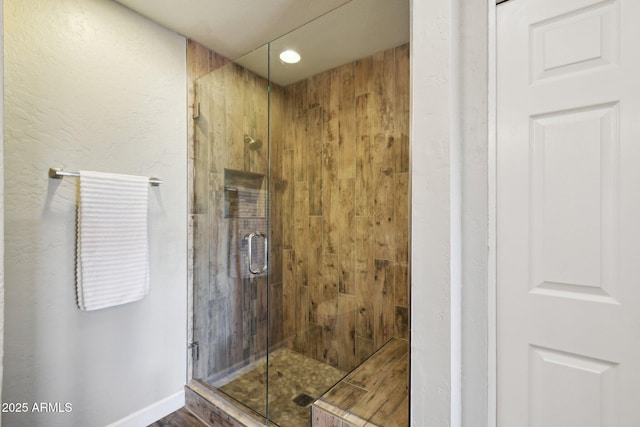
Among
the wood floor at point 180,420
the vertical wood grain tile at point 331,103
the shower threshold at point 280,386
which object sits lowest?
the wood floor at point 180,420

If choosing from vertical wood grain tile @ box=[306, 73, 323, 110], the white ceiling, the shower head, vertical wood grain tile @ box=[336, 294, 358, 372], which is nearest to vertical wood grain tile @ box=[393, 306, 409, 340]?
vertical wood grain tile @ box=[336, 294, 358, 372]

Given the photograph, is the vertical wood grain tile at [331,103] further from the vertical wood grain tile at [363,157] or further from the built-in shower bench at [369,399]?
the built-in shower bench at [369,399]

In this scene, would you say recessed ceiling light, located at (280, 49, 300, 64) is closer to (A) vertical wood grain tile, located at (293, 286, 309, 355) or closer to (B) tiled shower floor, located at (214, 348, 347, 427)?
(A) vertical wood grain tile, located at (293, 286, 309, 355)

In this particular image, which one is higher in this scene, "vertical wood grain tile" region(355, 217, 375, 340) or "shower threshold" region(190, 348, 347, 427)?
"vertical wood grain tile" region(355, 217, 375, 340)

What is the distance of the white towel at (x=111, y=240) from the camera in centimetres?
147

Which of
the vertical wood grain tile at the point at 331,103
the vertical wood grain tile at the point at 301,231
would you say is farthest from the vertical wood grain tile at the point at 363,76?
the vertical wood grain tile at the point at 301,231

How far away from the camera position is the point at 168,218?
192 centimetres

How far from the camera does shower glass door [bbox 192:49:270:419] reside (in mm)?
1961

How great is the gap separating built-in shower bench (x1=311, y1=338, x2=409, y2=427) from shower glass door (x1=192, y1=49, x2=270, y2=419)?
0.64m

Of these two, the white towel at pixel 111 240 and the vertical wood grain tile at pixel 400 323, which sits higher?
the white towel at pixel 111 240

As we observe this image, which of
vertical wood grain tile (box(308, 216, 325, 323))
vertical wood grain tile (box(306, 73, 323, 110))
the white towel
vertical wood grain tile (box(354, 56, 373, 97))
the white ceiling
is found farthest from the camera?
vertical wood grain tile (box(308, 216, 325, 323))

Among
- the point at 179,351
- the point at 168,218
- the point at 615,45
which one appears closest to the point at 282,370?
the point at 179,351

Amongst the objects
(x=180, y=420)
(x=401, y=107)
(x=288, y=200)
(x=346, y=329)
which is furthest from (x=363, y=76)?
(x=180, y=420)

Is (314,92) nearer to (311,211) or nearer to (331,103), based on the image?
(331,103)
